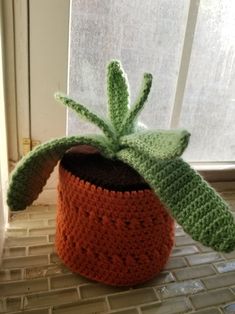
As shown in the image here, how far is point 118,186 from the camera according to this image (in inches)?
16.7

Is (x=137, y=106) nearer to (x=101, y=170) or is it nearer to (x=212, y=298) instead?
(x=101, y=170)

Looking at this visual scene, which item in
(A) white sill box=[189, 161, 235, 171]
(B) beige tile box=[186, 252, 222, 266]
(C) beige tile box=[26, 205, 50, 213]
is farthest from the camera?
(A) white sill box=[189, 161, 235, 171]

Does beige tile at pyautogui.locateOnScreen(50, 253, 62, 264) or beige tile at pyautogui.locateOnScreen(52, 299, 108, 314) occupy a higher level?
beige tile at pyautogui.locateOnScreen(52, 299, 108, 314)

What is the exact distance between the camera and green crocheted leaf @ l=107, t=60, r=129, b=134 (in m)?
0.47

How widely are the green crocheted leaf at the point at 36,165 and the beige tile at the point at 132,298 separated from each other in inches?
6.8

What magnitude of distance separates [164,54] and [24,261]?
0.44 meters

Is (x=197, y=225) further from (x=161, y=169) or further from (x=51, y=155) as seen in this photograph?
(x=51, y=155)

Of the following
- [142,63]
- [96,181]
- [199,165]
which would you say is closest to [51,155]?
[96,181]

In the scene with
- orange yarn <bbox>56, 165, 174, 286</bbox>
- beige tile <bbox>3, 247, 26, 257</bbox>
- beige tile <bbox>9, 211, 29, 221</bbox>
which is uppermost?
orange yarn <bbox>56, 165, 174, 286</bbox>

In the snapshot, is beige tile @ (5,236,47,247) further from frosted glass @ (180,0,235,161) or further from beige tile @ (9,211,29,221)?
frosted glass @ (180,0,235,161)

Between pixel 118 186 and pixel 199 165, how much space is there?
1.37ft

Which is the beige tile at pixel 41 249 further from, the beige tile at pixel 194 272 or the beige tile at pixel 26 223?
the beige tile at pixel 194 272

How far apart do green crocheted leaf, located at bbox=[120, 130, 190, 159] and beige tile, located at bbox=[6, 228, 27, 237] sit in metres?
0.26

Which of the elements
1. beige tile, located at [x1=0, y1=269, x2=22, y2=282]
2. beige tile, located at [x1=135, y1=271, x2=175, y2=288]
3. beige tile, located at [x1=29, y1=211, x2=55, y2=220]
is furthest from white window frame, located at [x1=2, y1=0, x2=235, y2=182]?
beige tile, located at [x1=135, y1=271, x2=175, y2=288]
